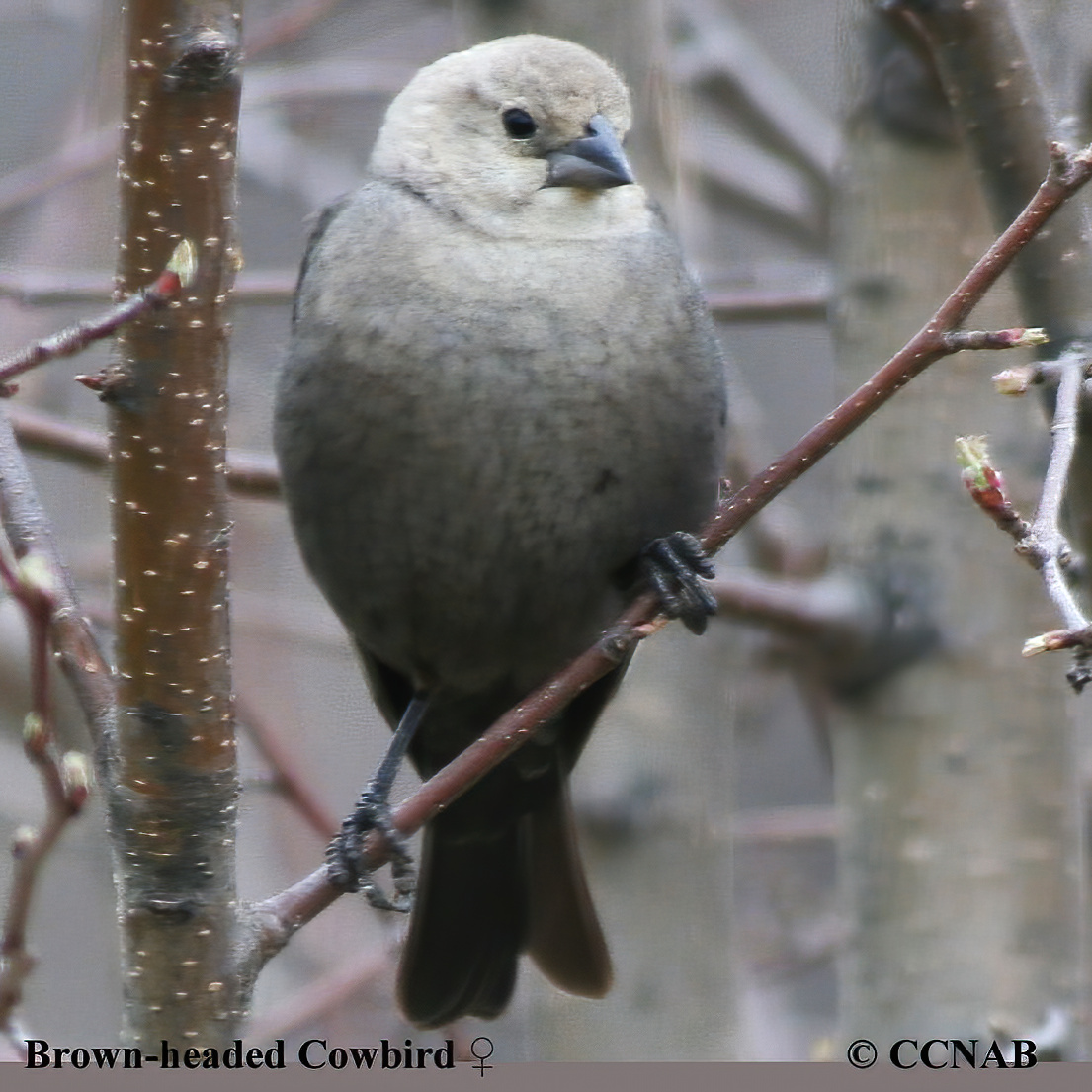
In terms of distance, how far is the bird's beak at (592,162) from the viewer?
7.85 ft

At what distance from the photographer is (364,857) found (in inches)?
88.0

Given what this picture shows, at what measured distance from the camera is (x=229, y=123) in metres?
1.55

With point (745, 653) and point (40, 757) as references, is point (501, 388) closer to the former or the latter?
point (40, 757)

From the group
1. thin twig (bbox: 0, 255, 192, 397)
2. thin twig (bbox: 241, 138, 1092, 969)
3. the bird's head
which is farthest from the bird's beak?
thin twig (bbox: 0, 255, 192, 397)

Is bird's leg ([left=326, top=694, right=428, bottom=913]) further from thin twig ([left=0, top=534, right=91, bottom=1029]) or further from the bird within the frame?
thin twig ([left=0, top=534, right=91, bottom=1029])

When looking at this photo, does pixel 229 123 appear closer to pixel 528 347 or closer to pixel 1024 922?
pixel 528 347

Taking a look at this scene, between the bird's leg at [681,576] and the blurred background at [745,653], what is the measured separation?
37cm

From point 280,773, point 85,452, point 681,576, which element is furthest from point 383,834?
point 85,452

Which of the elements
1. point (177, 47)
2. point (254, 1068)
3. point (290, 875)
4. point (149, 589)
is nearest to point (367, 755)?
point (290, 875)

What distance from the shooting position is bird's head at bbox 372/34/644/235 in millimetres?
2420

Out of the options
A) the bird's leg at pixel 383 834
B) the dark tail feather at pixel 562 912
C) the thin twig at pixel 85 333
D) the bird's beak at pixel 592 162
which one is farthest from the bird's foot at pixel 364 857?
the bird's beak at pixel 592 162

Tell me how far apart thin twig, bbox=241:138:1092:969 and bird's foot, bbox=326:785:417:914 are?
36 millimetres

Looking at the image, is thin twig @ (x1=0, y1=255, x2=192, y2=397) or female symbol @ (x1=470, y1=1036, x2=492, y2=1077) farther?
female symbol @ (x1=470, y1=1036, x2=492, y2=1077)

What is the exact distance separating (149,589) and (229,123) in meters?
0.44
